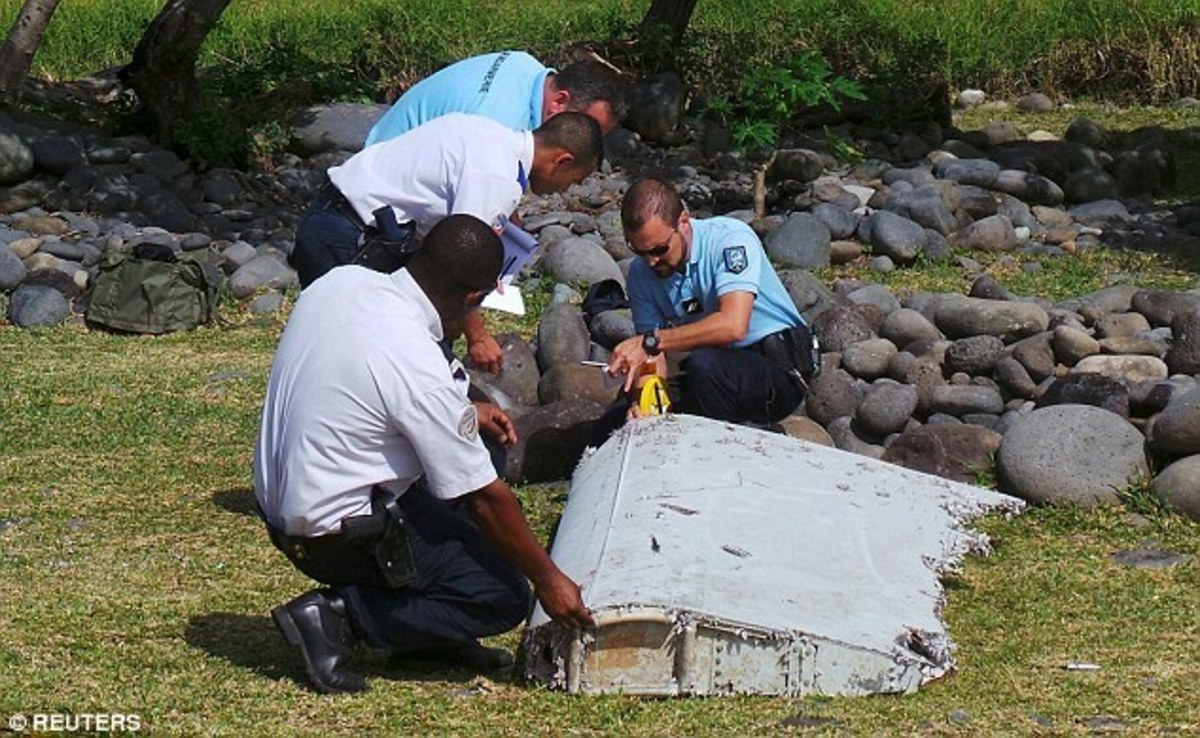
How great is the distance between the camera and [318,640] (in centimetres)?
541

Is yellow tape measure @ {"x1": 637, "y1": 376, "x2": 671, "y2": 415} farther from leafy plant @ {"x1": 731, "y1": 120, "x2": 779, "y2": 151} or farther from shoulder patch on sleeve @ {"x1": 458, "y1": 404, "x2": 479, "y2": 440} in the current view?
leafy plant @ {"x1": 731, "y1": 120, "x2": 779, "y2": 151}

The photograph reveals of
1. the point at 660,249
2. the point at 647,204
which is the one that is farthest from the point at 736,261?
the point at 647,204

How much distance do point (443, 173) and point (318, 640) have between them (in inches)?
64.8

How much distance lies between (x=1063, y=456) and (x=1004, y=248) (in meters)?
5.10

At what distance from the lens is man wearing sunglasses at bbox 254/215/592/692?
5047mm

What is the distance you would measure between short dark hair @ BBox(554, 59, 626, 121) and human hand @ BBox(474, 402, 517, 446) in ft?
4.56

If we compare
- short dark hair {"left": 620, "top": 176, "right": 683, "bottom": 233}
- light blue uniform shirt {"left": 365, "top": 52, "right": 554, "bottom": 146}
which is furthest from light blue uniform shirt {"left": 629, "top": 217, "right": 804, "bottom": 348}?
Answer: light blue uniform shirt {"left": 365, "top": 52, "right": 554, "bottom": 146}

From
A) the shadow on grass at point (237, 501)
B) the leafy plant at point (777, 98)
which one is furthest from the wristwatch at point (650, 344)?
the leafy plant at point (777, 98)

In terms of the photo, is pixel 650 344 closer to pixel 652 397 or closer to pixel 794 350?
pixel 652 397

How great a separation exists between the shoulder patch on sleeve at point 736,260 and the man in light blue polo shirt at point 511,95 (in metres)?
0.58

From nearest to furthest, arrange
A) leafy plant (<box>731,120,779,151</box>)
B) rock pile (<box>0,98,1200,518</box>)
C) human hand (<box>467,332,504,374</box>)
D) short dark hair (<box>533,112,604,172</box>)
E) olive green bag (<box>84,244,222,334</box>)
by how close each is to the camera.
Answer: short dark hair (<box>533,112,604,172</box>)
human hand (<box>467,332,504,374</box>)
rock pile (<box>0,98,1200,518</box>)
olive green bag (<box>84,244,222,334</box>)
leafy plant (<box>731,120,779,151</box>)

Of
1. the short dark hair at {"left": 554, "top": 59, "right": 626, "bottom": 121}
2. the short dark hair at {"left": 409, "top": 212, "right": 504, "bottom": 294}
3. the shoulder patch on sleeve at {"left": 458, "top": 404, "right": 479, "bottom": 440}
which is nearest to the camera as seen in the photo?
the shoulder patch on sleeve at {"left": 458, "top": 404, "right": 479, "bottom": 440}

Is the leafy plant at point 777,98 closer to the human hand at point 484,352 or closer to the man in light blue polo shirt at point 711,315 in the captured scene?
the man in light blue polo shirt at point 711,315

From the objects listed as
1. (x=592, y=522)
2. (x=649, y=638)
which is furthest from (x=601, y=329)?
(x=649, y=638)
